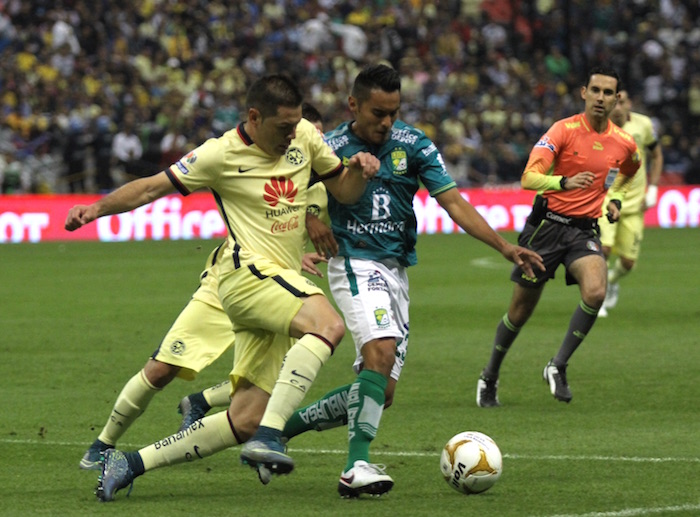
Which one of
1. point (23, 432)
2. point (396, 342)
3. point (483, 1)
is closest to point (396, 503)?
point (396, 342)

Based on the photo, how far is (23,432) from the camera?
8648mm

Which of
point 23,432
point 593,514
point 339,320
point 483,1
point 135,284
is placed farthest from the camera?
point 483,1

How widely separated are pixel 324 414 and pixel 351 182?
1.19 meters

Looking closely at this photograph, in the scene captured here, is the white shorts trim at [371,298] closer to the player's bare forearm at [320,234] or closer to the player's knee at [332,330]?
the player's bare forearm at [320,234]

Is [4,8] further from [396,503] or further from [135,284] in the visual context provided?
[396,503]

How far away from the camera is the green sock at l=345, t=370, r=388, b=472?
21.3ft

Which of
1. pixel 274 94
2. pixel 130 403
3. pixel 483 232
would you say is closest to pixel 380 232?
pixel 483 232

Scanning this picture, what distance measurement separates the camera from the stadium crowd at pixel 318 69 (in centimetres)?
2680

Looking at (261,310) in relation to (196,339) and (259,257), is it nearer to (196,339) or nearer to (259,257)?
(259,257)

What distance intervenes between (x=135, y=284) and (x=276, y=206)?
12.6 m

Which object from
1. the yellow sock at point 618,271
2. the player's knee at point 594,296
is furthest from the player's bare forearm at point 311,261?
the yellow sock at point 618,271

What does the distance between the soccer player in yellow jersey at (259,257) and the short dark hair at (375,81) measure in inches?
13.4

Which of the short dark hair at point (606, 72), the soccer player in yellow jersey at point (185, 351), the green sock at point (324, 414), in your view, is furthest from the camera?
the short dark hair at point (606, 72)

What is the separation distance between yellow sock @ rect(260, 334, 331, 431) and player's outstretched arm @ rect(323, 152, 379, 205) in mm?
861
